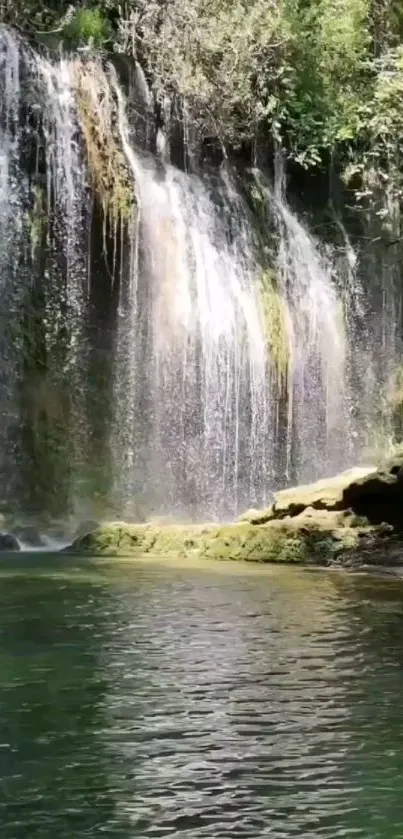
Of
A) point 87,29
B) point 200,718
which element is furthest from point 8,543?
point 87,29

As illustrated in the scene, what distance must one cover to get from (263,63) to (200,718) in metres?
19.6

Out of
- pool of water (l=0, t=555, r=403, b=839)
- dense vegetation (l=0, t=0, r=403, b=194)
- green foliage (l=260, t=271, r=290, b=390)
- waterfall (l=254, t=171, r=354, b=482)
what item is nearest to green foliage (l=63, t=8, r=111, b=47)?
dense vegetation (l=0, t=0, r=403, b=194)

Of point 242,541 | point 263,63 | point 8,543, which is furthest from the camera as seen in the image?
point 263,63

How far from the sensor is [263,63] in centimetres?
2228

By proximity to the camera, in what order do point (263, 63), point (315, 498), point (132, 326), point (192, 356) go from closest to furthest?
point (315, 498) < point (132, 326) < point (192, 356) < point (263, 63)

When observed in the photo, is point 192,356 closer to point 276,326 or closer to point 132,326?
point 132,326

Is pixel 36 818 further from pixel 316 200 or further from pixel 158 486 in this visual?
pixel 316 200

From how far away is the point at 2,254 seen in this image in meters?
19.2

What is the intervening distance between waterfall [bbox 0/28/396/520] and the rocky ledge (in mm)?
4822

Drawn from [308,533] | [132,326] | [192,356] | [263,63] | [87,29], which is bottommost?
[308,533]

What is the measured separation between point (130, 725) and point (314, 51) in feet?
70.0

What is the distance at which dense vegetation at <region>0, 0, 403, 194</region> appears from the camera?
2158 centimetres

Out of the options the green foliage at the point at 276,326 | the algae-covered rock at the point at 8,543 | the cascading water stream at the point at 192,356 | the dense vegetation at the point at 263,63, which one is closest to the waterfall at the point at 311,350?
the green foliage at the point at 276,326

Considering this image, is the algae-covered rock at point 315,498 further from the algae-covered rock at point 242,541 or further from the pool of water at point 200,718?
the pool of water at point 200,718
